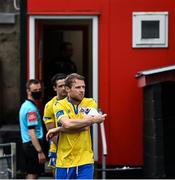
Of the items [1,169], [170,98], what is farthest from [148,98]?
[1,169]

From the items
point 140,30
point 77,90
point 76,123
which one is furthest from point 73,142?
point 140,30

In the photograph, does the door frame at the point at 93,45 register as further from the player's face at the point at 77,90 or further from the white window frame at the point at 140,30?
the player's face at the point at 77,90

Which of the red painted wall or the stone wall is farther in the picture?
the stone wall

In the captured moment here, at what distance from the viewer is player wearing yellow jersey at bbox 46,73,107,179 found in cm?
717

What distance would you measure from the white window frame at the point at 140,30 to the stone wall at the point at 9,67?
2.43 meters

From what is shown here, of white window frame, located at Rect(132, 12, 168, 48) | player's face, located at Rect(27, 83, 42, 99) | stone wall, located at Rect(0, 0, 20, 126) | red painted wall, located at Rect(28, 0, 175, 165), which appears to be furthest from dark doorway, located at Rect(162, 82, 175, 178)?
stone wall, located at Rect(0, 0, 20, 126)

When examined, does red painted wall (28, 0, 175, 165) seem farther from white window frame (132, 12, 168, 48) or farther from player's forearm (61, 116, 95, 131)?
player's forearm (61, 116, 95, 131)

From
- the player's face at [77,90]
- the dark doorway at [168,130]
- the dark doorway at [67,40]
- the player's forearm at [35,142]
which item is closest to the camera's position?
the player's face at [77,90]

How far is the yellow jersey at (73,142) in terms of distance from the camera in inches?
283

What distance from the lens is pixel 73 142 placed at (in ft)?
23.6

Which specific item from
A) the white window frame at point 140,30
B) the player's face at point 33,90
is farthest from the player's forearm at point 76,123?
the white window frame at point 140,30

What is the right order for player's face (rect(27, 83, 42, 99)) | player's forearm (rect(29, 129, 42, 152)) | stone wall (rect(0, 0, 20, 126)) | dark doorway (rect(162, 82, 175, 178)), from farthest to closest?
stone wall (rect(0, 0, 20, 126)) < dark doorway (rect(162, 82, 175, 178)) < player's face (rect(27, 83, 42, 99)) < player's forearm (rect(29, 129, 42, 152))

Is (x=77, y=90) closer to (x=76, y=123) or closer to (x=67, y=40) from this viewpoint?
(x=76, y=123)

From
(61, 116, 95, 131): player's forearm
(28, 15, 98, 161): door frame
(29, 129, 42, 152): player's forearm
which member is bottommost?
(29, 129, 42, 152): player's forearm
